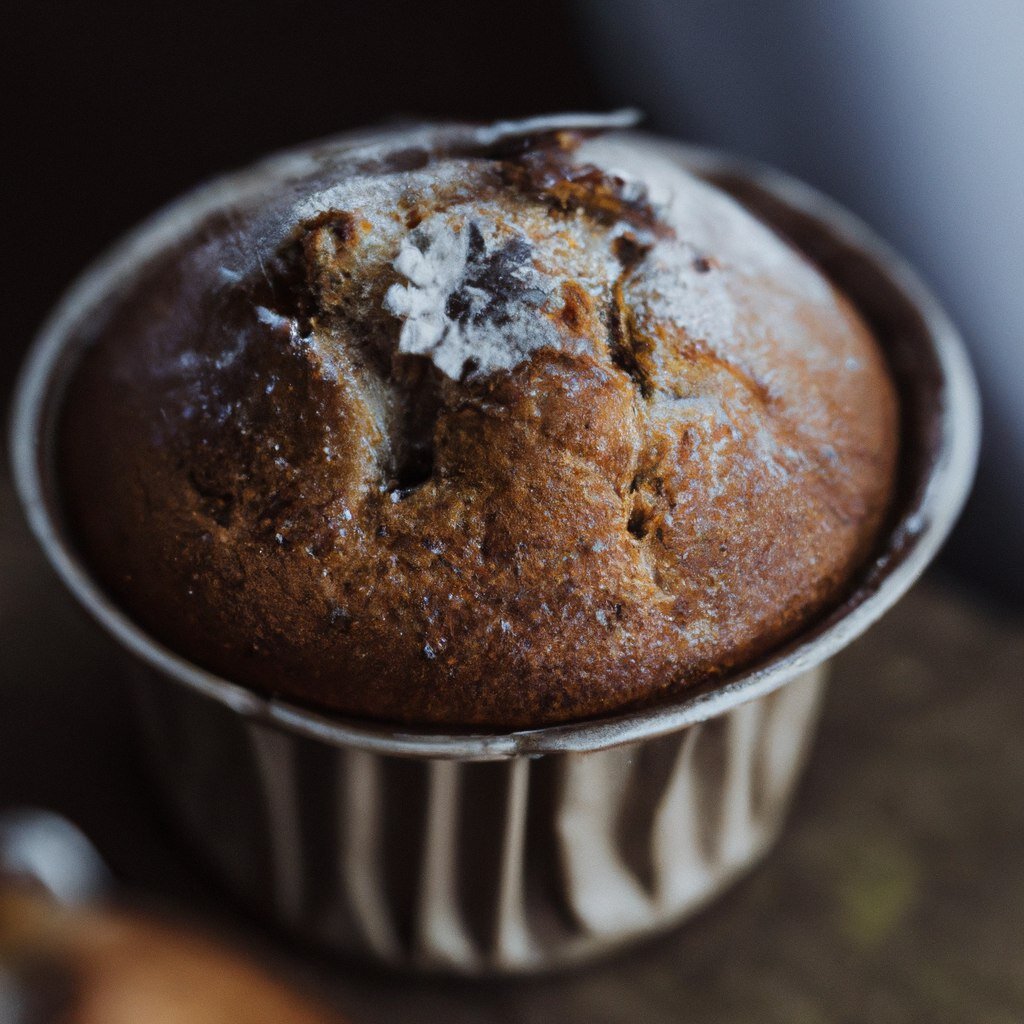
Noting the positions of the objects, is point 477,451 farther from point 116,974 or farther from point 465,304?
point 116,974

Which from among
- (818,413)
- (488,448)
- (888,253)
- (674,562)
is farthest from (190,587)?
(888,253)

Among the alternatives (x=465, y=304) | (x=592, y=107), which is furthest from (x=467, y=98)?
(x=465, y=304)

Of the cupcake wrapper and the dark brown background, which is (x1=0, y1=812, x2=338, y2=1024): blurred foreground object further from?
the dark brown background

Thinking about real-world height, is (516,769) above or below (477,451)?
below

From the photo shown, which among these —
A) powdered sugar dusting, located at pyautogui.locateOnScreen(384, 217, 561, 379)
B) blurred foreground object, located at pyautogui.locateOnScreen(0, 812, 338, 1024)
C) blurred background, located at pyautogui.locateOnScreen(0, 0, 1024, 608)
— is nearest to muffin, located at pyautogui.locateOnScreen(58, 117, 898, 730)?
powdered sugar dusting, located at pyautogui.locateOnScreen(384, 217, 561, 379)

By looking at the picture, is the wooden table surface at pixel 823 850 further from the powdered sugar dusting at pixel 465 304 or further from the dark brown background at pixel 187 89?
the dark brown background at pixel 187 89
